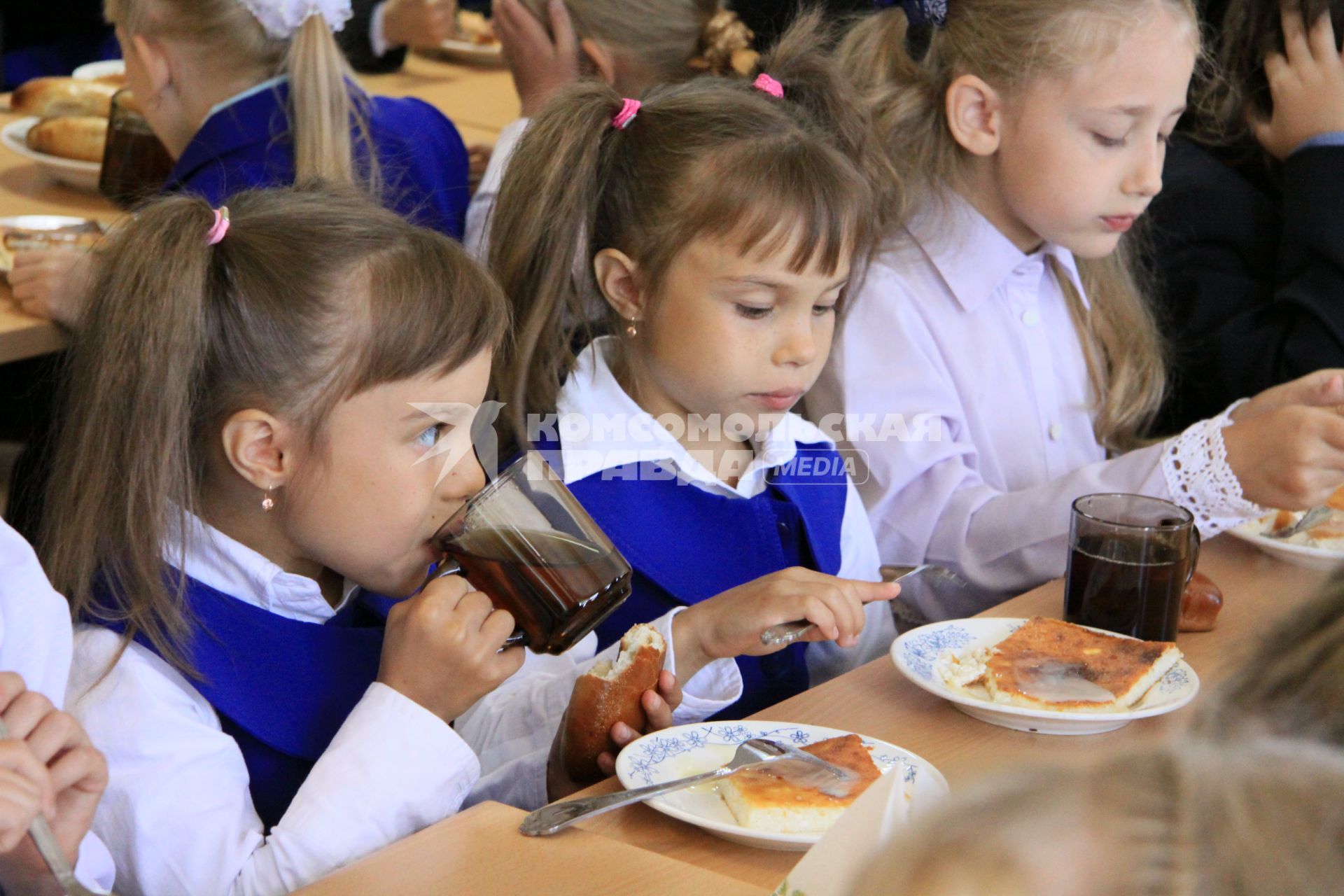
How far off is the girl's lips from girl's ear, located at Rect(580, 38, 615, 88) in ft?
3.38

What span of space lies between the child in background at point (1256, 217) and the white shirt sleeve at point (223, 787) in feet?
5.17

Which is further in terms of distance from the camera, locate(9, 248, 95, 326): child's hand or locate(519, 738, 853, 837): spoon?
locate(9, 248, 95, 326): child's hand

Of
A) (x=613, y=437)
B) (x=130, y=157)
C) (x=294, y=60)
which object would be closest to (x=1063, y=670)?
(x=613, y=437)

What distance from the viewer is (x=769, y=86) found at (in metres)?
1.83

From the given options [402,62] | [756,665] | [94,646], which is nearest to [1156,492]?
[756,665]

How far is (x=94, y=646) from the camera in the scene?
1.26m

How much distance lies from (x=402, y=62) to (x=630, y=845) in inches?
125

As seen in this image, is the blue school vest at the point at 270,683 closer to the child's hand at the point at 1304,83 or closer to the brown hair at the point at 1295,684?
the brown hair at the point at 1295,684

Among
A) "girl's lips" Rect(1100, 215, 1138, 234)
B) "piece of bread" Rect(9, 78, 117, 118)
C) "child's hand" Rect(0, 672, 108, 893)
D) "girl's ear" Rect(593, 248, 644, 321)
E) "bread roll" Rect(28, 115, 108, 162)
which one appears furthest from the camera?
"piece of bread" Rect(9, 78, 117, 118)

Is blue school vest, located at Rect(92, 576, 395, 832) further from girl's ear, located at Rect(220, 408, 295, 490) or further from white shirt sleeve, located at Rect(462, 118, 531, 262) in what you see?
white shirt sleeve, located at Rect(462, 118, 531, 262)

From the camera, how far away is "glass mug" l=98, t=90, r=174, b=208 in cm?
246

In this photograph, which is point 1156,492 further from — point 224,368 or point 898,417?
point 224,368

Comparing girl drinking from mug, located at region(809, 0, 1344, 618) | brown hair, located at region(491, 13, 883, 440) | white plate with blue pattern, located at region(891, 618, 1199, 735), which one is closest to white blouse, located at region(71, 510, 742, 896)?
white plate with blue pattern, located at region(891, 618, 1199, 735)

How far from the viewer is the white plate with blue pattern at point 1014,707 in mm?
1212
